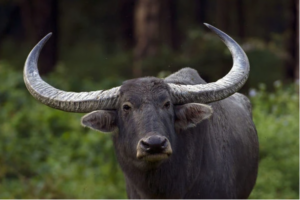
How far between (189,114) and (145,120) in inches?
22.3

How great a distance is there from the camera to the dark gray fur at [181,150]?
6.33 m

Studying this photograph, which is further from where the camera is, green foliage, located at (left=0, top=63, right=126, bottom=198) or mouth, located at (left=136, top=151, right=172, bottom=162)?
green foliage, located at (left=0, top=63, right=126, bottom=198)

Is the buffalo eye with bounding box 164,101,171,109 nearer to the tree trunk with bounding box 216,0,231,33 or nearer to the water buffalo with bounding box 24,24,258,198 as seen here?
the water buffalo with bounding box 24,24,258,198

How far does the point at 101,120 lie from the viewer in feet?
21.5

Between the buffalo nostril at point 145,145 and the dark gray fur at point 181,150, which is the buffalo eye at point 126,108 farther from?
the buffalo nostril at point 145,145

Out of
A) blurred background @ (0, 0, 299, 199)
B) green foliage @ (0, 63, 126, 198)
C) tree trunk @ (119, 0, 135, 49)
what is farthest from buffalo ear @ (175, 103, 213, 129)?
tree trunk @ (119, 0, 135, 49)

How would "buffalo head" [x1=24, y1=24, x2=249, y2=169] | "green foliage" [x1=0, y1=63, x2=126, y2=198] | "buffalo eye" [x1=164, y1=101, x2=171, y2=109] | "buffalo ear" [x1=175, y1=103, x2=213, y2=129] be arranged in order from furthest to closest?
"green foliage" [x1=0, y1=63, x2=126, y2=198], "buffalo ear" [x1=175, y1=103, x2=213, y2=129], "buffalo eye" [x1=164, y1=101, x2=171, y2=109], "buffalo head" [x1=24, y1=24, x2=249, y2=169]

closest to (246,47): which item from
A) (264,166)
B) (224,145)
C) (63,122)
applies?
(63,122)

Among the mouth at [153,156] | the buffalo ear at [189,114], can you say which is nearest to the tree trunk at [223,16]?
the buffalo ear at [189,114]

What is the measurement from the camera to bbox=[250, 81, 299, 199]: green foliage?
401 inches

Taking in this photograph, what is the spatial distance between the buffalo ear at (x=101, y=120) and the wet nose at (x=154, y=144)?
73cm

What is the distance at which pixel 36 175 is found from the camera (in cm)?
1162

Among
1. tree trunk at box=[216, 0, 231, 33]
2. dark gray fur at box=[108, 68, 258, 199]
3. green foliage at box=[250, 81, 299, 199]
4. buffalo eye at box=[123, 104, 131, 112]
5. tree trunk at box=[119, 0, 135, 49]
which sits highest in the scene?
buffalo eye at box=[123, 104, 131, 112]

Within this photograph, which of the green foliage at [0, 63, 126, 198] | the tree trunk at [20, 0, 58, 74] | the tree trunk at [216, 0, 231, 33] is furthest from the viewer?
the tree trunk at [216, 0, 231, 33]
